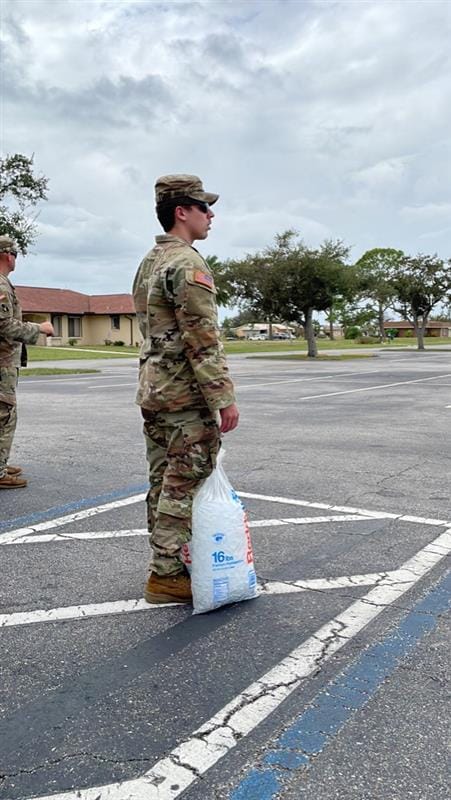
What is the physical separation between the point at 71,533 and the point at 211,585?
5.27ft

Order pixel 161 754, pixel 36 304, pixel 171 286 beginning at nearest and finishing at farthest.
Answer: pixel 161 754 → pixel 171 286 → pixel 36 304

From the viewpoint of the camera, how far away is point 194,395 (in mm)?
3396

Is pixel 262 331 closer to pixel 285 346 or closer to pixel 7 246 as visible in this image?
pixel 285 346

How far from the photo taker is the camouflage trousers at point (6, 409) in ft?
19.0

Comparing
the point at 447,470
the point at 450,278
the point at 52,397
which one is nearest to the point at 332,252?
the point at 450,278

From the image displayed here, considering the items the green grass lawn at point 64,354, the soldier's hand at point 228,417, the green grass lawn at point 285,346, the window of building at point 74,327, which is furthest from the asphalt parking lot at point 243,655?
the window of building at point 74,327

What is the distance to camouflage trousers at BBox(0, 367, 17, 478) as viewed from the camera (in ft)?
19.0

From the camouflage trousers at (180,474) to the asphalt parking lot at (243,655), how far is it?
11.6 inches

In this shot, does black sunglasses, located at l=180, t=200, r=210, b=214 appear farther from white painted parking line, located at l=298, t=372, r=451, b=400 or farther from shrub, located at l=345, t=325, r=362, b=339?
shrub, located at l=345, t=325, r=362, b=339

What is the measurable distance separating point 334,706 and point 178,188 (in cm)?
243

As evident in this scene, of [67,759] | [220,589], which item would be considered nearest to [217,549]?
[220,589]

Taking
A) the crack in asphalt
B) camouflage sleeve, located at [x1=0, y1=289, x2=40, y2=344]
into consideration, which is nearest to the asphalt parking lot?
the crack in asphalt

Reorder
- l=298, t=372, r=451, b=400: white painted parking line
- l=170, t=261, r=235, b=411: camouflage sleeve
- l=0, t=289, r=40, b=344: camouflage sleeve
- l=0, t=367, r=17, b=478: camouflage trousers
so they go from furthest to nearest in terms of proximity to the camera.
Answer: l=298, t=372, r=451, b=400: white painted parking line, l=0, t=367, r=17, b=478: camouflage trousers, l=0, t=289, r=40, b=344: camouflage sleeve, l=170, t=261, r=235, b=411: camouflage sleeve

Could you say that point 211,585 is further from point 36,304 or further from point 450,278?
point 36,304
